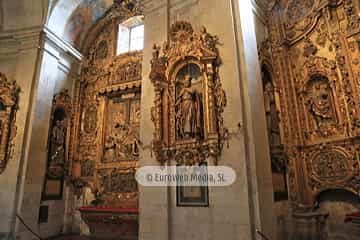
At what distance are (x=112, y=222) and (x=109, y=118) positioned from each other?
138 inches

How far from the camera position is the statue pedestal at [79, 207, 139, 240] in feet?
20.7

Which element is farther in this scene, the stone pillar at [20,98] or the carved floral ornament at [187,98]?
the stone pillar at [20,98]

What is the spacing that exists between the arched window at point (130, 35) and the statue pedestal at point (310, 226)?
7.52 meters

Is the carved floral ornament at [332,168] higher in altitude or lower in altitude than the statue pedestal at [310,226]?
higher

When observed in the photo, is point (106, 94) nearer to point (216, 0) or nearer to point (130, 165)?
point (130, 165)

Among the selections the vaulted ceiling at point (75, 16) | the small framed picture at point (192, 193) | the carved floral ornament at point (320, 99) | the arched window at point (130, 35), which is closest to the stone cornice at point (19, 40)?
the vaulted ceiling at point (75, 16)

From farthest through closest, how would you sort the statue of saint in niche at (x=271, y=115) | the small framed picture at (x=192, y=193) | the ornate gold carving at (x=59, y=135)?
the ornate gold carving at (x=59, y=135) → the statue of saint in niche at (x=271, y=115) → the small framed picture at (x=192, y=193)

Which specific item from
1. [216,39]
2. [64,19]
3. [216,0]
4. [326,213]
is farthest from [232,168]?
[64,19]

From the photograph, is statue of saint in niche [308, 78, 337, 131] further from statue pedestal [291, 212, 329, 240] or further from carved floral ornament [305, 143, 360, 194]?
statue pedestal [291, 212, 329, 240]

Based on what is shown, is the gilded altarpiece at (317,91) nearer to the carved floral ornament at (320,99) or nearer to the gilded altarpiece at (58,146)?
the carved floral ornament at (320,99)

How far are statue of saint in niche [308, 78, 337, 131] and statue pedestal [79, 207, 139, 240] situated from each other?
514 centimetres

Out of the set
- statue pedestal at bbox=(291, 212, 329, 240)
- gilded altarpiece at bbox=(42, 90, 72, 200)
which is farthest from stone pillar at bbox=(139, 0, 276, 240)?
gilded altarpiece at bbox=(42, 90, 72, 200)

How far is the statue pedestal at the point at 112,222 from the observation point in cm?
630

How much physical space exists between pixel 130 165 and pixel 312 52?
609 cm
